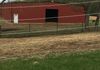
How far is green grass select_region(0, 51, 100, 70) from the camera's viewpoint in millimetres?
7141

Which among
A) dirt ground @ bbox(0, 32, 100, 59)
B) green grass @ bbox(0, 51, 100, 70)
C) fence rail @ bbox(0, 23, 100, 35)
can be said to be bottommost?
fence rail @ bbox(0, 23, 100, 35)

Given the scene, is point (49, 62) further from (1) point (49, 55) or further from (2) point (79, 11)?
(2) point (79, 11)

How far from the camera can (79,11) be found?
123 feet

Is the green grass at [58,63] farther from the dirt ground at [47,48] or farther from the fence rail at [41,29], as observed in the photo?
the fence rail at [41,29]

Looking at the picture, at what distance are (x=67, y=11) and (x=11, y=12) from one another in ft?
20.0

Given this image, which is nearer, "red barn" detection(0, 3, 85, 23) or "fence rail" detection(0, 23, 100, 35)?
"fence rail" detection(0, 23, 100, 35)

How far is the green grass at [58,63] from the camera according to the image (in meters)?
7.14

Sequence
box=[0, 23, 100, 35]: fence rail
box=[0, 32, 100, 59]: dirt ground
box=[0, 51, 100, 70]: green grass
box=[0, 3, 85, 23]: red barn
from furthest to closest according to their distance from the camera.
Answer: box=[0, 3, 85, 23]: red barn → box=[0, 23, 100, 35]: fence rail → box=[0, 32, 100, 59]: dirt ground → box=[0, 51, 100, 70]: green grass

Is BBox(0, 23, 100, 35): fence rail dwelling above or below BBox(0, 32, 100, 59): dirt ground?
below

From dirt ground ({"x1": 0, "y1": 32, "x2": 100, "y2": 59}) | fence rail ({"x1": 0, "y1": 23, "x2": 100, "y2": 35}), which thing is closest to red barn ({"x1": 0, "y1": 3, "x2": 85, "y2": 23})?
fence rail ({"x1": 0, "y1": 23, "x2": 100, "y2": 35})

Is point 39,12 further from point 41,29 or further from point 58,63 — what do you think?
point 58,63

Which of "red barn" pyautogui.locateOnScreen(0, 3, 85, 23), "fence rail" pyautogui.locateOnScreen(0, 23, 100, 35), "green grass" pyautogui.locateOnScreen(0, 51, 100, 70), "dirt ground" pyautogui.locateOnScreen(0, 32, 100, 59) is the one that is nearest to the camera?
"green grass" pyautogui.locateOnScreen(0, 51, 100, 70)

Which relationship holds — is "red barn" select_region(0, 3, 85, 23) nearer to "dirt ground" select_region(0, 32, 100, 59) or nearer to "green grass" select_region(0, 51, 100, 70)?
"dirt ground" select_region(0, 32, 100, 59)

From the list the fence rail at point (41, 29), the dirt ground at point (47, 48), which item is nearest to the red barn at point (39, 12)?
the fence rail at point (41, 29)
